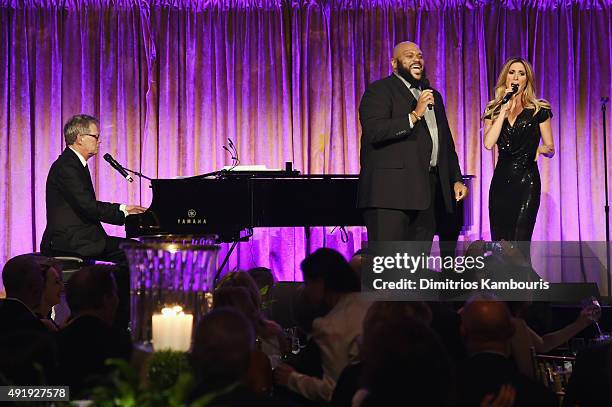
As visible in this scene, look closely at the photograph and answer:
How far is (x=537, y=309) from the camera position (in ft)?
17.3

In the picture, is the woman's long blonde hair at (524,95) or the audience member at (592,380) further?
the woman's long blonde hair at (524,95)

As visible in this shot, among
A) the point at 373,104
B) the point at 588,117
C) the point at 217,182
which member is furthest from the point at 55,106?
the point at 588,117

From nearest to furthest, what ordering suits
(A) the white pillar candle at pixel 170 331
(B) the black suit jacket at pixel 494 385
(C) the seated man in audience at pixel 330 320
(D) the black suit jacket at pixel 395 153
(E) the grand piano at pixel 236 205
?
(A) the white pillar candle at pixel 170 331 < (B) the black suit jacket at pixel 494 385 < (C) the seated man in audience at pixel 330 320 < (D) the black suit jacket at pixel 395 153 < (E) the grand piano at pixel 236 205

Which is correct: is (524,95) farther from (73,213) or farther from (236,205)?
(73,213)

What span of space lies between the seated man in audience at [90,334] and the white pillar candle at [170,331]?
63 cm

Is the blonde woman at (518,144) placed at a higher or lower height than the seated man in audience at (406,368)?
higher

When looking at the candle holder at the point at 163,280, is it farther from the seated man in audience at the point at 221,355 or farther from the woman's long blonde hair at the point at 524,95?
the woman's long blonde hair at the point at 524,95

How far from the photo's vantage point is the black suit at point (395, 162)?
511cm

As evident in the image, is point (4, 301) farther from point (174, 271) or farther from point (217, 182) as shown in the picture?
point (217, 182)

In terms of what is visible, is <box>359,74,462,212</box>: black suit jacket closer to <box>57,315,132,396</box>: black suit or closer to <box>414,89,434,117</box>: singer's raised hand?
<box>414,89,434,117</box>: singer's raised hand

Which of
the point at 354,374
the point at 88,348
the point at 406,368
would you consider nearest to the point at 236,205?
the point at 88,348

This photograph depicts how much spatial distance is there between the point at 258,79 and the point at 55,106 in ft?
6.91

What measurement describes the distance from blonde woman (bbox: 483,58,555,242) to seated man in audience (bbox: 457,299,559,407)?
3.02 m

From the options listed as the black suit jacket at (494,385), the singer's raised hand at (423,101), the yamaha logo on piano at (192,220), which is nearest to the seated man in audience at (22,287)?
the black suit jacket at (494,385)
